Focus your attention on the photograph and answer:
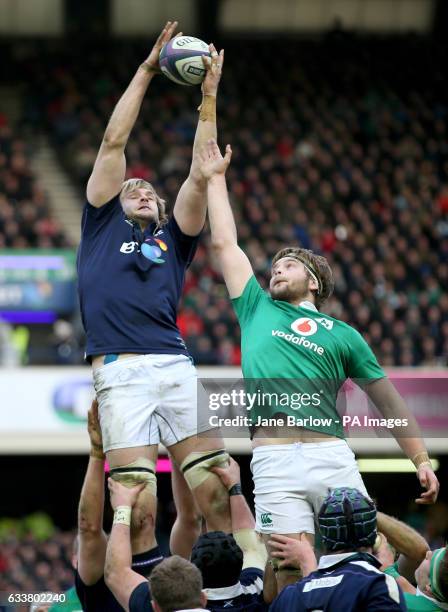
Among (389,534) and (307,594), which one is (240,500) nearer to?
(389,534)

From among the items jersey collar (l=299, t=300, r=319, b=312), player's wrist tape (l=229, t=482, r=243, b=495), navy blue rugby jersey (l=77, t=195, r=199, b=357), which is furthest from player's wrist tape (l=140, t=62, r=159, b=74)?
player's wrist tape (l=229, t=482, r=243, b=495)

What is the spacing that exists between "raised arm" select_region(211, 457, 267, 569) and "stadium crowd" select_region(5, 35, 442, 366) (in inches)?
398

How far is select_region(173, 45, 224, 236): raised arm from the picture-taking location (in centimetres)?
621

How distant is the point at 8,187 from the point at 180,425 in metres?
14.0

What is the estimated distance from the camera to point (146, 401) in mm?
5887

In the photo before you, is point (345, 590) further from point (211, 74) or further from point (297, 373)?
point (211, 74)

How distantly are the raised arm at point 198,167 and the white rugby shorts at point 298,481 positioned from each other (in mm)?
1393

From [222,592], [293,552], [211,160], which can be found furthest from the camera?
[211,160]

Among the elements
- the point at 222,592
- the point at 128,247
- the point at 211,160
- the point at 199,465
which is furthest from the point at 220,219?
the point at 222,592

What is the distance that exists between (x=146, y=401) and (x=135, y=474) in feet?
1.24

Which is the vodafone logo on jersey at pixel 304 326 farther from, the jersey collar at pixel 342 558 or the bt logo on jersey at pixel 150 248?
the jersey collar at pixel 342 558

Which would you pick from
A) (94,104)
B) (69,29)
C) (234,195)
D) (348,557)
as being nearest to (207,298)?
(234,195)

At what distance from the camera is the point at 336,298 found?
59.5 feet

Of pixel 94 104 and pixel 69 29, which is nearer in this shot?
pixel 94 104
